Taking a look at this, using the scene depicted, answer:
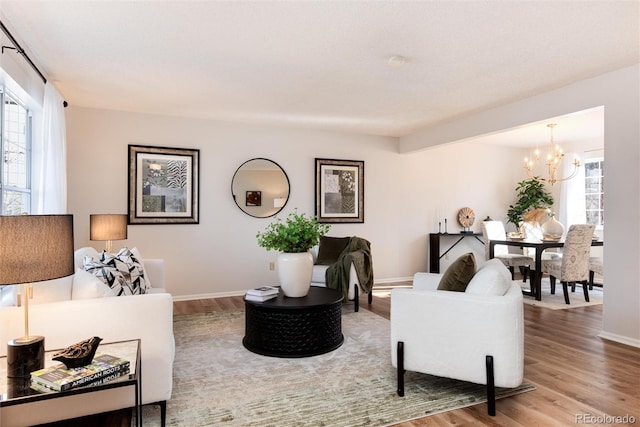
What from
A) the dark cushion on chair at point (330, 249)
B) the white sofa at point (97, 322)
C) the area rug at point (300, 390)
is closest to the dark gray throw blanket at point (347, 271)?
the dark cushion on chair at point (330, 249)

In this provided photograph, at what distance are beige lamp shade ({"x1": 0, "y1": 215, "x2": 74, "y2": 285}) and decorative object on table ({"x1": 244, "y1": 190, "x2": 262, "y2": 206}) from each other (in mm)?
3909

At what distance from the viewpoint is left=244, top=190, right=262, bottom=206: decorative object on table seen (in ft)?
17.9

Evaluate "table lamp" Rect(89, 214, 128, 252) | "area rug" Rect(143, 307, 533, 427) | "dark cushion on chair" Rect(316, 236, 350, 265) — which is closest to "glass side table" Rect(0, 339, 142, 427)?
"area rug" Rect(143, 307, 533, 427)

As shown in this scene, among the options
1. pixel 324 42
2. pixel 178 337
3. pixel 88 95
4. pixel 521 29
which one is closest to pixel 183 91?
pixel 88 95

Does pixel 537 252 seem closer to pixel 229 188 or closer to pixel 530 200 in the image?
pixel 530 200

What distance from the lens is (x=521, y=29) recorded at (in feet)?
8.66

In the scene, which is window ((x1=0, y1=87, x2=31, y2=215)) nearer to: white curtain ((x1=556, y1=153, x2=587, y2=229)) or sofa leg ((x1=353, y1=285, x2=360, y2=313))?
sofa leg ((x1=353, y1=285, x2=360, y2=313))

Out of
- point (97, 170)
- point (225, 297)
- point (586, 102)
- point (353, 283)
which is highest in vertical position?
point (586, 102)

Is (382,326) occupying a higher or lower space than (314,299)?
lower

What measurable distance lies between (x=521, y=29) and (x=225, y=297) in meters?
4.41

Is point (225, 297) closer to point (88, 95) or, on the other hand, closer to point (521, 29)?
point (88, 95)

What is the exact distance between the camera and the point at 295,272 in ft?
10.8

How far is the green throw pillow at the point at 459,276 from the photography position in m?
2.47

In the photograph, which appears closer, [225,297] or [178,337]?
[178,337]
